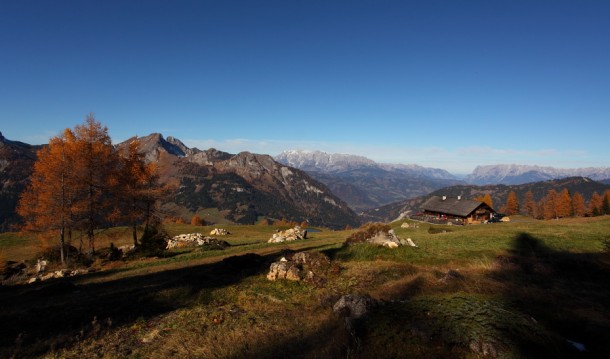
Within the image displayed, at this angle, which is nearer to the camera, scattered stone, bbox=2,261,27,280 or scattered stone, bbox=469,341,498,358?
scattered stone, bbox=469,341,498,358

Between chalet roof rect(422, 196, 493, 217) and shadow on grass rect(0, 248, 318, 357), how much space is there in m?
72.6

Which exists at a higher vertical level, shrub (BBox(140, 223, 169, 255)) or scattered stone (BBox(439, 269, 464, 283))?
scattered stone (BBox(439, 269, 464, 283))

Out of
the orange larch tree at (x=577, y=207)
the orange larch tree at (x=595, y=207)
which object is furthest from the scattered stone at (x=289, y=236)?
the orange larch tree at (x=577, y=207)

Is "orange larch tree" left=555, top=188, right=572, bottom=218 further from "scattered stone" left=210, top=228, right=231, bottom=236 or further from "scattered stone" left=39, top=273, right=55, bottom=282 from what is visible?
"scattered stone" left=39, top=273, right=55, bottom=282

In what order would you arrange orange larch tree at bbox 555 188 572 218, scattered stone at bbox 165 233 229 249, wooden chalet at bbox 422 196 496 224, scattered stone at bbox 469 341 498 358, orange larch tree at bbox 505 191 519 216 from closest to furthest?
scattered stone at bbox 469 341 498 358, scattered stone at bbox 165 233 229 249, wooden chalet at bbox 422 196 496 224, orange larch tree at bbox 555 188 572 218, orange larch tree at bbox 505 191 519 216

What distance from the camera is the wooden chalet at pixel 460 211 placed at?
8144 centimetres

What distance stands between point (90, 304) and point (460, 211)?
83.7m

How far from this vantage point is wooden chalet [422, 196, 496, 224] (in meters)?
81.4

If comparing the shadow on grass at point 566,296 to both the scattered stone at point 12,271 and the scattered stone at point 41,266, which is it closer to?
the scattered stone at point 41,266

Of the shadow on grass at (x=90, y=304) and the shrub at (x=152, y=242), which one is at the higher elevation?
the shadow on grass at (x=90, y=304)

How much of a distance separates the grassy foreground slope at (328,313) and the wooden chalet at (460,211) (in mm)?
61717

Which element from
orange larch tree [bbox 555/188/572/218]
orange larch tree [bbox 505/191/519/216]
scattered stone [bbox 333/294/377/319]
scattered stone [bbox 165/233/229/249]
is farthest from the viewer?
orange larch tree [bbox 505/191/519/216]

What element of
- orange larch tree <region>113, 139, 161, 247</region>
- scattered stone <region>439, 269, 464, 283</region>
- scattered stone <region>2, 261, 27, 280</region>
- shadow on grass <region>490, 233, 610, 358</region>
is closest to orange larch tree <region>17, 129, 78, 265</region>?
scattered stone <region>2, 261, 27, 280</region>

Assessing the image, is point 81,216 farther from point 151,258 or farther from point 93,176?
point 151,258
